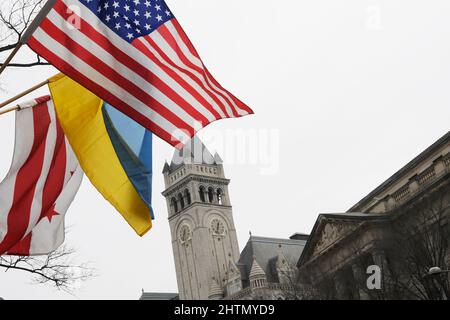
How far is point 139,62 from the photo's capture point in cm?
1031

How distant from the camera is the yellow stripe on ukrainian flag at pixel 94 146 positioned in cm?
1106

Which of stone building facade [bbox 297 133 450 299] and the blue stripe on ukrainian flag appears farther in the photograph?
stone building facade [bbox 297 133 450 299]

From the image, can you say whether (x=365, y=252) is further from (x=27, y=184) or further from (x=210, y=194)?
(x=210, y=194)

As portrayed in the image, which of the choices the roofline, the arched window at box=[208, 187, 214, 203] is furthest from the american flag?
the arched window at box=[208, 187, 214, 203]

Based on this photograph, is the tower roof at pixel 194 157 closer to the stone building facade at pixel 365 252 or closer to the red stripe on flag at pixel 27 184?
the stone building facade at pixel 365 252

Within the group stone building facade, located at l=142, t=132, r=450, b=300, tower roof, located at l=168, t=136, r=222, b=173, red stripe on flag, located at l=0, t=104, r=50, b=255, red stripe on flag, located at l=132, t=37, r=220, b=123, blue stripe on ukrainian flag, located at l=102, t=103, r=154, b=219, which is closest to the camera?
red stripe on flag, located at l=132, t=37, r=220, b=123

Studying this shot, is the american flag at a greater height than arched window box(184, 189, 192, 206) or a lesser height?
lesser

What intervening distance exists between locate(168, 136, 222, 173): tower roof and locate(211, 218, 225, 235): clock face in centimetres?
1084

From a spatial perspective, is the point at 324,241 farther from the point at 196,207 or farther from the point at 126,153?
the point at 196,207

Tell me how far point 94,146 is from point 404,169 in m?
47.5

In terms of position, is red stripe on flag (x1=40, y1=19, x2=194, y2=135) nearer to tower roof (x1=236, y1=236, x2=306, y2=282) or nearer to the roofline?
the roofline

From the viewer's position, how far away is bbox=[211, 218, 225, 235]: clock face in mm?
122188
